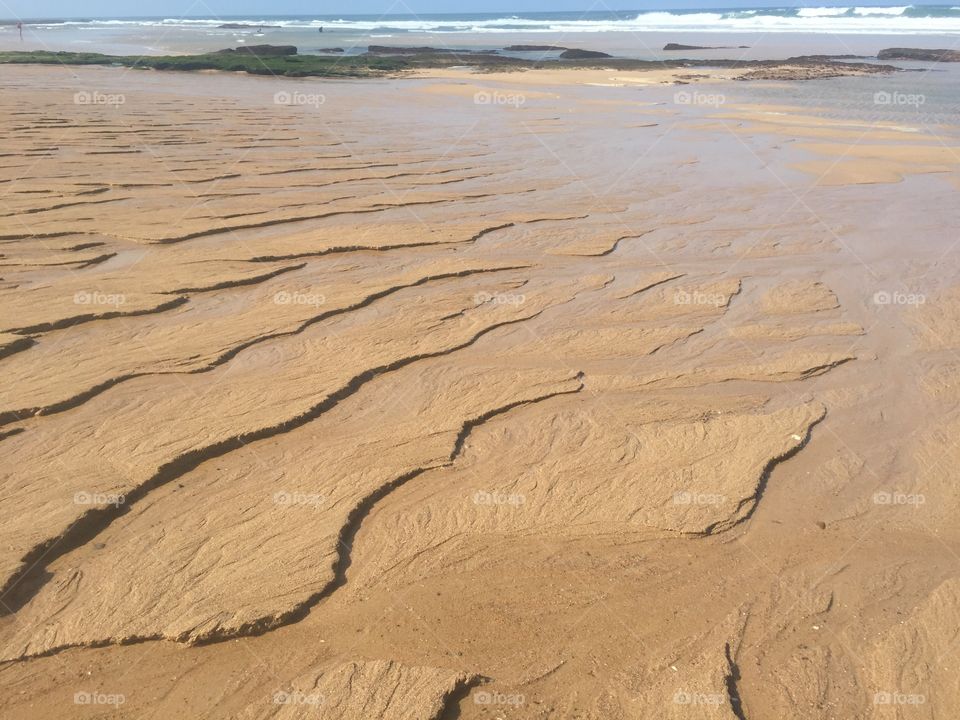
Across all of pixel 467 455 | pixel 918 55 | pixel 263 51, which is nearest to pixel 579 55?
pixel 263 51

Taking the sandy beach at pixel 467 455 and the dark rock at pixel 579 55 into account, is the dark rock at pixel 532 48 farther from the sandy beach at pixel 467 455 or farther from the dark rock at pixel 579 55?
the sandy beach at pixel 467 455

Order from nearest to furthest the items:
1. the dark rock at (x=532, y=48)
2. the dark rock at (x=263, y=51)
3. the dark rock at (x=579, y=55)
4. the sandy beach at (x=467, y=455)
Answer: the sandy beach at (x=467, y=455)
the dark rock at (x=263, y=51)
the dark rock at (x=579, y=55)
the dark rock at (x=532, y=48)

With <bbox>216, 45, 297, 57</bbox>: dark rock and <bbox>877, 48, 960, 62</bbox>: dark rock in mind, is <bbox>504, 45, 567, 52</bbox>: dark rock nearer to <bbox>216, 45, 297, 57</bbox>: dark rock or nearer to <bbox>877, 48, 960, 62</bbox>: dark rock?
<bbox>216, 45, 297, 57</bbox>: dark rock

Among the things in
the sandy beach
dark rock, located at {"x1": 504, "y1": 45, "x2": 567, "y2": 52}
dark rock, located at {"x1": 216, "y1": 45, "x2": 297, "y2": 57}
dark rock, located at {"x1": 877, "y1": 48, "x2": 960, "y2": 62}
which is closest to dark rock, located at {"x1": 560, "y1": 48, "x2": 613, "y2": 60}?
dark rock, located at {"x1": 504, "y1": 45, "x2": 567, "y2": 52}

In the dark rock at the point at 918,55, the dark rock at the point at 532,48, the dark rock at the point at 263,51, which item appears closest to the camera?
the dark rock at the point at 263,51

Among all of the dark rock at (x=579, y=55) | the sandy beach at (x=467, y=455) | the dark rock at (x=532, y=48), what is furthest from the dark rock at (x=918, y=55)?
the sandy beach at (x=467, y=455)

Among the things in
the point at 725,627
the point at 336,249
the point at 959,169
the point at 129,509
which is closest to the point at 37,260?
the point at 336,249

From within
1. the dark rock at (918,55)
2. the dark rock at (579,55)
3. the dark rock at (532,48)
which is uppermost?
the dark rock at (532,48)
